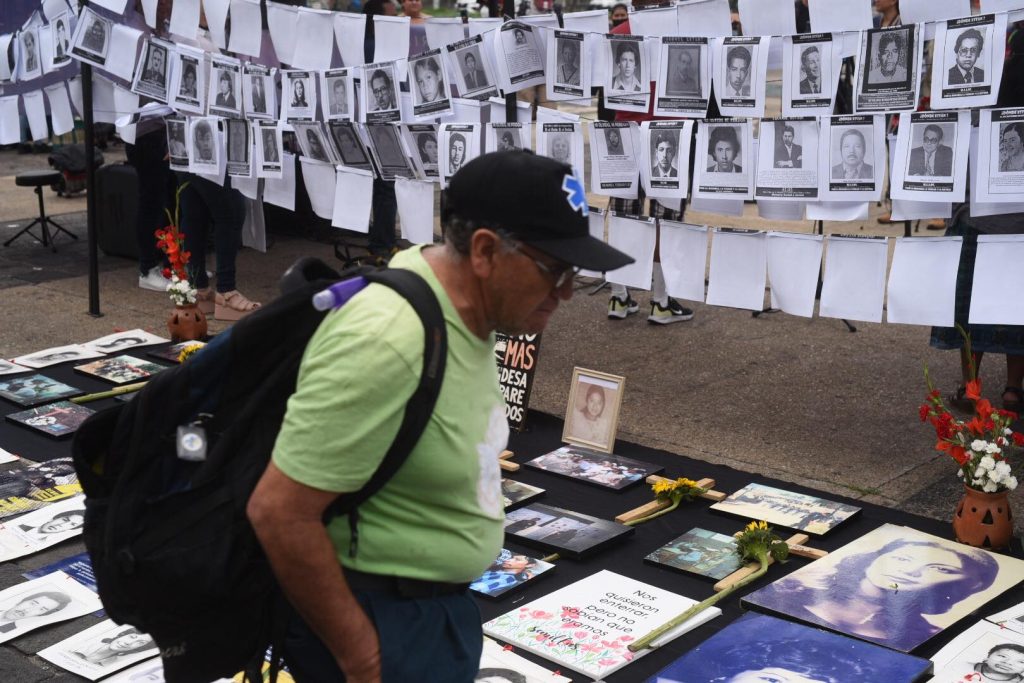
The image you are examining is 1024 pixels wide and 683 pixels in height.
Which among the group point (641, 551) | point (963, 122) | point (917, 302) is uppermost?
point (963, 122)

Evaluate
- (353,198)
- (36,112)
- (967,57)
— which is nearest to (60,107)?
(36,112)

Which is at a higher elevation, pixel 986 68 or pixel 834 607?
pixel 986 68

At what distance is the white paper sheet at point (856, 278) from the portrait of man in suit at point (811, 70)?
0.59m

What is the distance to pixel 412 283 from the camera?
164cm

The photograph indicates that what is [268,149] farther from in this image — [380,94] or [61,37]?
[61,37]

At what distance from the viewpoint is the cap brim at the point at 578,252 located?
1665 mm

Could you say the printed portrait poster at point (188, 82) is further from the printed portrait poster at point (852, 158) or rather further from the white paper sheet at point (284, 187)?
the printed portrait poster at point (852, 158)

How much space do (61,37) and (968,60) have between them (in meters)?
4.96

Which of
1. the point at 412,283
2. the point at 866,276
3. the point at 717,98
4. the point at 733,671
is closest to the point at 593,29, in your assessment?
the point at 717,98

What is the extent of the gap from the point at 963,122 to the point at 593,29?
1643 mm

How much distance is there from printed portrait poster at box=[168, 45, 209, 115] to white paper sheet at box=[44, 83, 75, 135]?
46.0 inches

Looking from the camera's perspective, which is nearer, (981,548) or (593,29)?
(981,548)

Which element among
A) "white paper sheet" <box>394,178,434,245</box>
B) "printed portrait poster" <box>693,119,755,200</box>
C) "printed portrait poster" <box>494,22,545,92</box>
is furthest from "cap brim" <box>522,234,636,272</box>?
"white paper sheet" <box>394,178,434,245</box>

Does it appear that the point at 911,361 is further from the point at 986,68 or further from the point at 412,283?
the point at 412,283
